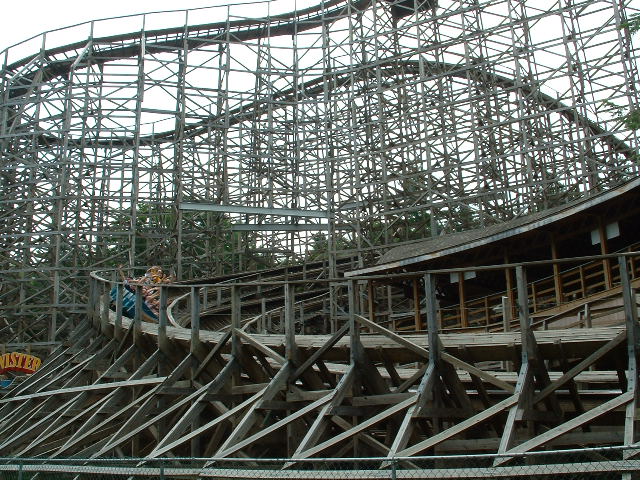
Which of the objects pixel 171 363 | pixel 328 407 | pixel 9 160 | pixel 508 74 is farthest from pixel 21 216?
pixel 328 407

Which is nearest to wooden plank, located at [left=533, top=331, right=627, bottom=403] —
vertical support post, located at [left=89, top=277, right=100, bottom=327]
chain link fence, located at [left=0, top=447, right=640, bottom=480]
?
chain link fence, located at [left=0, top=447, right=640, bottom=480]

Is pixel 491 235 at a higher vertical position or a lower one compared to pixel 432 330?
higher

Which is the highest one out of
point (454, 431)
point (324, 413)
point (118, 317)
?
point (118, 317)

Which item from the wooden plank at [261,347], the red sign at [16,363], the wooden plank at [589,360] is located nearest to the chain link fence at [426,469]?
the wooden plank at [589,360]

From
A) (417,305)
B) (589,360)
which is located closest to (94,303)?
(417,305)

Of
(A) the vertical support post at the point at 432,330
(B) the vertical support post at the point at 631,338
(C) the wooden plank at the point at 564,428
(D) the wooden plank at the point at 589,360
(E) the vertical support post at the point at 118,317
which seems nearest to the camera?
(C) the wooden plank at the point at 564,428

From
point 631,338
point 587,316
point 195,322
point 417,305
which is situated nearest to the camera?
point 631,338

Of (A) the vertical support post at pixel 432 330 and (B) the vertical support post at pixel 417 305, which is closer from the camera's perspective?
(A) the vertical support post at pixel 432 330

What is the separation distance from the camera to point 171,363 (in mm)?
15367

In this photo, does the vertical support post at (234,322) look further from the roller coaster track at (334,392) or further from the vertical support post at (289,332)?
the vertical support post at (289,332)

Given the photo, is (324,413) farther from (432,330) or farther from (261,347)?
(261,347)

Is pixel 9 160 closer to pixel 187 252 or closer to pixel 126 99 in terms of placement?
pixel 126 99

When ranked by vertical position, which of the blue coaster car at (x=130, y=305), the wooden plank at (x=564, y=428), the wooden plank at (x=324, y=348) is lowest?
the wooden plank at (x=564, y=428)

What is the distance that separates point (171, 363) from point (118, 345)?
2.70 metres
